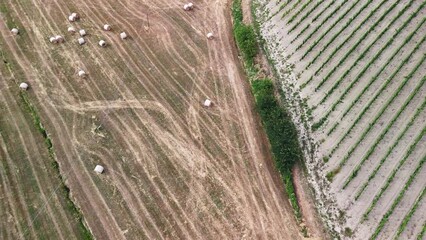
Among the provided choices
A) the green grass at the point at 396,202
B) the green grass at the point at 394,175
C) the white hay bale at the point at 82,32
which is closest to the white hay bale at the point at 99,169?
the white hay bale at the point at 82,32

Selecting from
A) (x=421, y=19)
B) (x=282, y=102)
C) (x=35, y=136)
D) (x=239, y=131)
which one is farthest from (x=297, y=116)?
(x=35, y=136)

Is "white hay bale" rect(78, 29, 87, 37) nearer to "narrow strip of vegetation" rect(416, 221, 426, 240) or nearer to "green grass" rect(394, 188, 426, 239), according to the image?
"green grass" rect(394, 188, 426, 239)

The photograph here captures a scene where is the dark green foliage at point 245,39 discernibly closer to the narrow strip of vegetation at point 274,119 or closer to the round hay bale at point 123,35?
the narrow strip of vegetation at point 274,119

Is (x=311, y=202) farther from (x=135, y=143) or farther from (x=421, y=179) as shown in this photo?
(x=135, y=143)

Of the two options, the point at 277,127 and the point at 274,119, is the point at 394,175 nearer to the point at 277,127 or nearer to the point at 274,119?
the point at 277,127

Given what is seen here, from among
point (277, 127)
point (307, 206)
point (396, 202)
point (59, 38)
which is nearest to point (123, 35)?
point (59, 38)

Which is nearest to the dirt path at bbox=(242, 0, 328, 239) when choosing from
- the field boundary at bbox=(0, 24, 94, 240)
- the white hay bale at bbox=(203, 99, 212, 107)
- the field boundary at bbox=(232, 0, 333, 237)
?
the field boundary at bbox=(232, 0, 333, 237)
